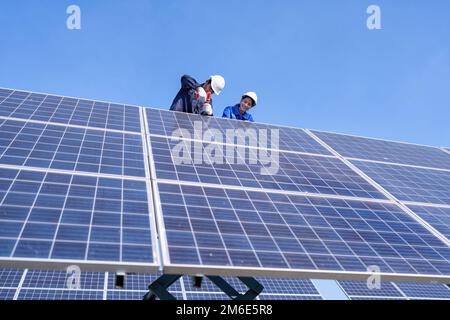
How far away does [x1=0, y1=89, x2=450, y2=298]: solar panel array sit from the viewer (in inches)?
195

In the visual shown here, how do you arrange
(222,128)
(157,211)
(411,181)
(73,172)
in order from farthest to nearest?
1. (222,128)
2. (411,181)
3. (73,172)
4. (157,211)

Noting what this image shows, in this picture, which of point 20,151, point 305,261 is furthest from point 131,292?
point 305,261

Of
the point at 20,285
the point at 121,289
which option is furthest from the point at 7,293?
the point at 121,289

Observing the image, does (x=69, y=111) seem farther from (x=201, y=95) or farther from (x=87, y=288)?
(x=87, y=288)

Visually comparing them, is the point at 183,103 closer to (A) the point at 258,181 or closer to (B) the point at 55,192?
(A) the point at 258,181

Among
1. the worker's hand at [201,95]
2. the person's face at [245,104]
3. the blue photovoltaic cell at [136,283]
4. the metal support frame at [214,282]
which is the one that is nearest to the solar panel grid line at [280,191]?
the metal support frame at [214,282]

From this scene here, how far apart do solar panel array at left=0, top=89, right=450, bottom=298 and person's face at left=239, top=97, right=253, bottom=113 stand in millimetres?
2198

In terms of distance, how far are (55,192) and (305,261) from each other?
3.26 metres

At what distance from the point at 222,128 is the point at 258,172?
2637 millimetres

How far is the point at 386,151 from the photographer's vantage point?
12.0m

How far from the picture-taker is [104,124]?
30.8 ft

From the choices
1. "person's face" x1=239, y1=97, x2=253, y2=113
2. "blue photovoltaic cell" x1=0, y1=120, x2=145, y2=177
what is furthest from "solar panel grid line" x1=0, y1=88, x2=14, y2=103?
"person's face" x1=239, y1=97, x2=253, y2=113

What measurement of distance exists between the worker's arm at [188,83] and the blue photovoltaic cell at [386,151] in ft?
11.5

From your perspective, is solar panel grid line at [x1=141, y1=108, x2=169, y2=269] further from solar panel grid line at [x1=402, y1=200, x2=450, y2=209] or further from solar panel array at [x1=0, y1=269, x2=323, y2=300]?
solar panel array at [x1=0, y1=269, x2=323, y2=300]
